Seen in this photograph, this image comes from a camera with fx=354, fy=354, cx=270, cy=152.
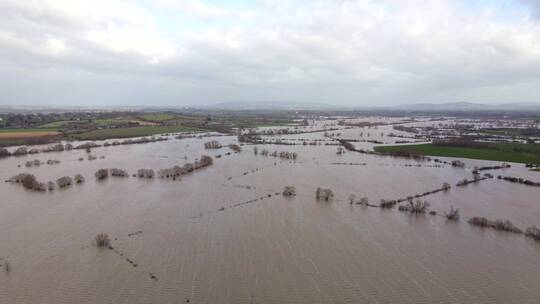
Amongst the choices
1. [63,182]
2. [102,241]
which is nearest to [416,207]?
[102,241]

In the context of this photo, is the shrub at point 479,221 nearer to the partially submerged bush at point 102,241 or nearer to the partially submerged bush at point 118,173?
the partially submerged bush at point 102,241

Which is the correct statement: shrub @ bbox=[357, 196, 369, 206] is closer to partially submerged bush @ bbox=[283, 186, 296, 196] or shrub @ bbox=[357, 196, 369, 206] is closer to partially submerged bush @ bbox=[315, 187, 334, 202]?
partially submerged bush @ bbox=[315, 187, 334, 202]

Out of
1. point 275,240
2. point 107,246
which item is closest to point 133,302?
point 107,246

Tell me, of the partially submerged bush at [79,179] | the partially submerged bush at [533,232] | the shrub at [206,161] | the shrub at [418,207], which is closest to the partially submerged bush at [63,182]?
the partially submerged bush at [79,179]

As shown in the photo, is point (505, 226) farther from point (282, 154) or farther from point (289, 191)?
point (282, 154)

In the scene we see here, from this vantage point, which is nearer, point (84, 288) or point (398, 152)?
point (84, 288)

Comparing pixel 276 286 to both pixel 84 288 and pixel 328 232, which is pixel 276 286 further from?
pixel 84 288
